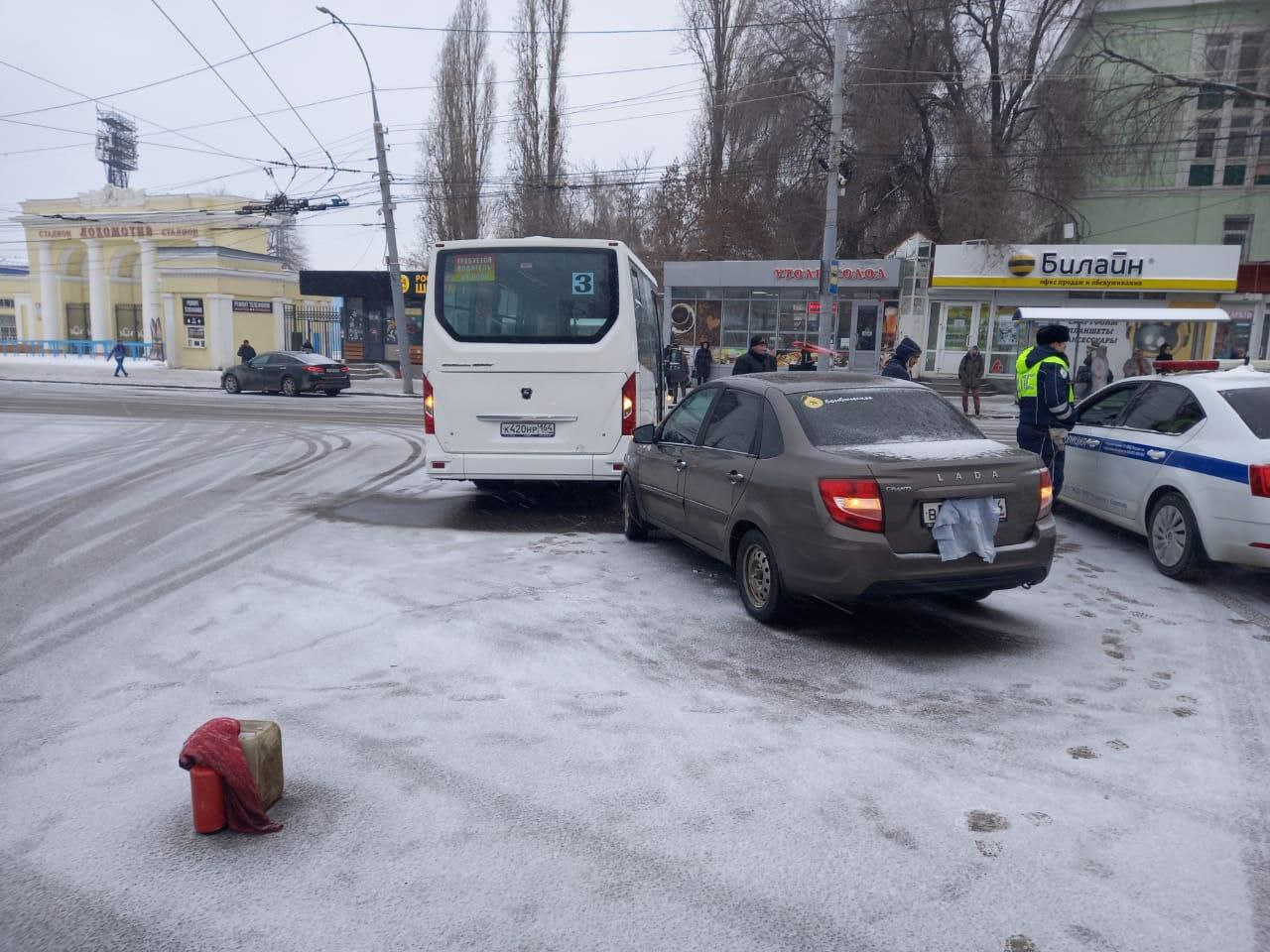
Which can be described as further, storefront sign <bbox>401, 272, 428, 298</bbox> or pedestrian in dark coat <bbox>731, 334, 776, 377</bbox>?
storefront sign <bbox>401, 272, 428, 298</bbox>

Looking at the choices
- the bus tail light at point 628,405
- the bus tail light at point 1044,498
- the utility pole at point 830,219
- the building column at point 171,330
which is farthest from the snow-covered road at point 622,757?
the building column at point 171,330

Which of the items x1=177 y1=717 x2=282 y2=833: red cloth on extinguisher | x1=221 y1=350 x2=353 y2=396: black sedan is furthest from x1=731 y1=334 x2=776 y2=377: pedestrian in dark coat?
x1=221 y1=350 x2=353 y2=396: black sedan

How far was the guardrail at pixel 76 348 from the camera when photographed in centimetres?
4728

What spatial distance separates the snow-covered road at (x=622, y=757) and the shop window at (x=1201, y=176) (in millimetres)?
35745

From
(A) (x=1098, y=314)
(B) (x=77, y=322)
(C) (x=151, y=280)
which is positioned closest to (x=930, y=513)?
(A) (x=1098, y=314)

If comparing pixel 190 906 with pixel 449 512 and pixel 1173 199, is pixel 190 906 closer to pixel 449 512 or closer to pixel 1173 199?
pixel 449 512

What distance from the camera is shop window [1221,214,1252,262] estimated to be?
35281mm

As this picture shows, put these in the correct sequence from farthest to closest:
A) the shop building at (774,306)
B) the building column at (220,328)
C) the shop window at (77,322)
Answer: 1. the shop window at (77,322)
2. the building column at (220,328)
3. the shop building at (774,306)

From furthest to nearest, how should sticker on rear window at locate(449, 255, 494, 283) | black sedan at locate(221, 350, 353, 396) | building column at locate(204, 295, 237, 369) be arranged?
building column at locate(204, 295, 237, 369)
black sedan at locate(221, 350, 353, 396)
sticker on rear window at locate(449, 255, 494, 283)

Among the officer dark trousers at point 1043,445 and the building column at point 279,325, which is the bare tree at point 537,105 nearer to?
the building column at point 279,325

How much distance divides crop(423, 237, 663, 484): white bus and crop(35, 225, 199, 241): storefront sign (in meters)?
43.2

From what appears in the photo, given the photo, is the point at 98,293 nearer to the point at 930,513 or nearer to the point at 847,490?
the point at 847,490

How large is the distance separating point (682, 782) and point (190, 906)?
5.90 feet

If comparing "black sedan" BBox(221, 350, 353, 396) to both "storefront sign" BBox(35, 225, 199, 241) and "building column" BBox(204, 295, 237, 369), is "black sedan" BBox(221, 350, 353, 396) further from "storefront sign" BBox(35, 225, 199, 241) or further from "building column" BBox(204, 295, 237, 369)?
"storefront sign" BBox(35, 225, 199, 241)
